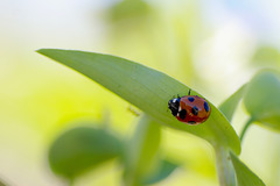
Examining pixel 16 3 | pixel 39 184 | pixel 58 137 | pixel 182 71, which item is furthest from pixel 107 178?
pixel 16 3

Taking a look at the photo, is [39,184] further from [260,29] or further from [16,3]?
[260,29]

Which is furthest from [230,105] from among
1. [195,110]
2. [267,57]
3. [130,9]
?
[130,9]

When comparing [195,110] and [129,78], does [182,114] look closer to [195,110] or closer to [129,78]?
[195,110]

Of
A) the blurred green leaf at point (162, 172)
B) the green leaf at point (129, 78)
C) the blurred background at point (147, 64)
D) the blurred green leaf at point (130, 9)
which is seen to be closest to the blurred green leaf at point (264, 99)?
the green leaf at point (129, 78)

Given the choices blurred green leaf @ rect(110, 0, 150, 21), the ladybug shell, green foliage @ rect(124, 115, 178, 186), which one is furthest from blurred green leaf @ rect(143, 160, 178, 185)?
blurred green leaf @ rect(110, 0, 150, 21)

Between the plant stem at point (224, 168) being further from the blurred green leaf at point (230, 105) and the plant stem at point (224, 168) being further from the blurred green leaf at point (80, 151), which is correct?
the blurred green leaf at point (80, 151)

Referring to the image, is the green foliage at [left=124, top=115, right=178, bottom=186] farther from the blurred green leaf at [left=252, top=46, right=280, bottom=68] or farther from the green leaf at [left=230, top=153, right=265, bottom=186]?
the blurred green leaf at [left=252, top=46, right=280, bottom=68]
